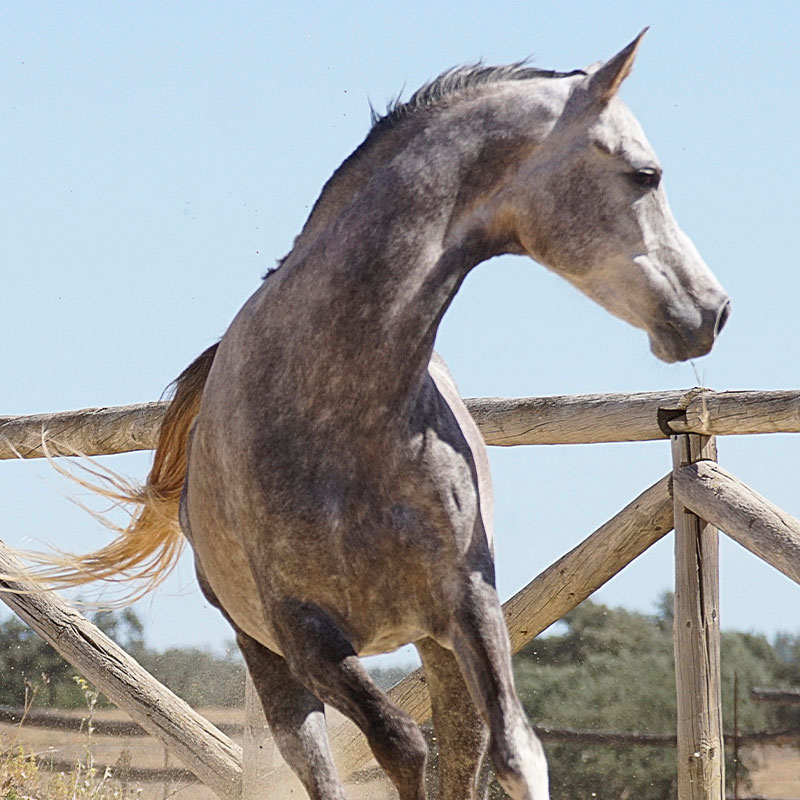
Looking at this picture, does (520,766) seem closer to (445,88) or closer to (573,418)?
(445,88)

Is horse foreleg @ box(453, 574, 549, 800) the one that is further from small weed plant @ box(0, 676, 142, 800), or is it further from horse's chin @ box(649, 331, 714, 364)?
small weed plant @ box(0, 676, 142, 800)

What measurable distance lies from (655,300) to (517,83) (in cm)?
55

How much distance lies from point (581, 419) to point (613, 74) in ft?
6.52

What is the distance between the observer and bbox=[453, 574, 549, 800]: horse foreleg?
85.2 inches

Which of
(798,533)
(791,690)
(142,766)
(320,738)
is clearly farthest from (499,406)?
(791,690)

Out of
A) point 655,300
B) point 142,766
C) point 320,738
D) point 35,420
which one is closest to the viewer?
point 655,300

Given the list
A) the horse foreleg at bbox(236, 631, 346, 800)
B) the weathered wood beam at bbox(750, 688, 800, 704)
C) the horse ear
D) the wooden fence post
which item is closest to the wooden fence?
the wooden fence post

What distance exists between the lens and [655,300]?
224 centimetres

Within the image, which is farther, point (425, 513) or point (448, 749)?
point (448, 749)

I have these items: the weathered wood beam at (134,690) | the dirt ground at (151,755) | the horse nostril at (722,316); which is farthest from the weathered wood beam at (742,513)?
the dirt ground at (151,755)

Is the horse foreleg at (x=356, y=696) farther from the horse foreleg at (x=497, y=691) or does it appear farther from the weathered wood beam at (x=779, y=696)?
the weathered wood beam at (x=779, y=696)

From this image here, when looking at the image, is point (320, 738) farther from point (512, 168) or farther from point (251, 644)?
point (512, 168)

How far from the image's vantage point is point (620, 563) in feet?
13.5

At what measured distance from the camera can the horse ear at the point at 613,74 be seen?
223 centimetres
